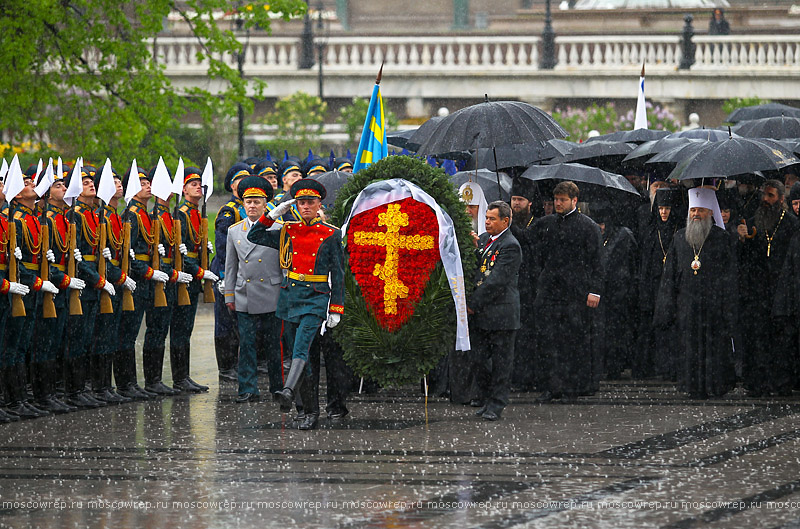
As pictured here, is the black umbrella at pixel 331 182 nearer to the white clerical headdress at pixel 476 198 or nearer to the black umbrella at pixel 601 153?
the white clerical headdress at pixel 476 198

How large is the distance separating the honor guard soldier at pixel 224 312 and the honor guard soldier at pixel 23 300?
2.59 m

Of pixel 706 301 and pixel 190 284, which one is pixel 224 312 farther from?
pixel 706 301

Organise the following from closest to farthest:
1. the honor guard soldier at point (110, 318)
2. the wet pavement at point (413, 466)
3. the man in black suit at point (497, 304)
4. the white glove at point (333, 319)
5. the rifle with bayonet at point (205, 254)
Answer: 1. the wet pavement at point (413, 466)
2. the white glove at point (333, 319)
3. the man in black suit at point (497, 304)
4. the honor guard soldier at point (110, 318)
5. the rifle with bayonet at point (205, 254)

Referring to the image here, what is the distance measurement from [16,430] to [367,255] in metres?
3.19

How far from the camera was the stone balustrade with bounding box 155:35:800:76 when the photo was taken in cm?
4084

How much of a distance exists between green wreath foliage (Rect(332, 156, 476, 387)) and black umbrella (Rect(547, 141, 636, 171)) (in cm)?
394

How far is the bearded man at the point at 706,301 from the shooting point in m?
13.9

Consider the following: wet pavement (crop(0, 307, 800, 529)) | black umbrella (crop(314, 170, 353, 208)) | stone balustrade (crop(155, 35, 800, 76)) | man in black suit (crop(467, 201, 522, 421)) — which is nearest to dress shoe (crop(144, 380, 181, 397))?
wet pavement (crop(0, 307, 800, 529))

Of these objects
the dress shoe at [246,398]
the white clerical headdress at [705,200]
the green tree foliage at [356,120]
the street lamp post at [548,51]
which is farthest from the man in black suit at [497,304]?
the street lamp post at [548,51]

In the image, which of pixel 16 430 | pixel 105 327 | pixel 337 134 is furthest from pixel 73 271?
pixel 337 134

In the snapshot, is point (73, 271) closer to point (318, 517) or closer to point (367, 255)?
point (367, 255)

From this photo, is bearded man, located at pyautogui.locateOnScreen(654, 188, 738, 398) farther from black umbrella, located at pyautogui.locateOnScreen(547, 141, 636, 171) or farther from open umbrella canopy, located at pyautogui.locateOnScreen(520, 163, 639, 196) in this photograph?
black umbrella, located at pyautogui.locateOnScreen(547, 141, 636, 171)

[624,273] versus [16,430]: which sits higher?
[624,273]

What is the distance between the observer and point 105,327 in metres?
13.9
